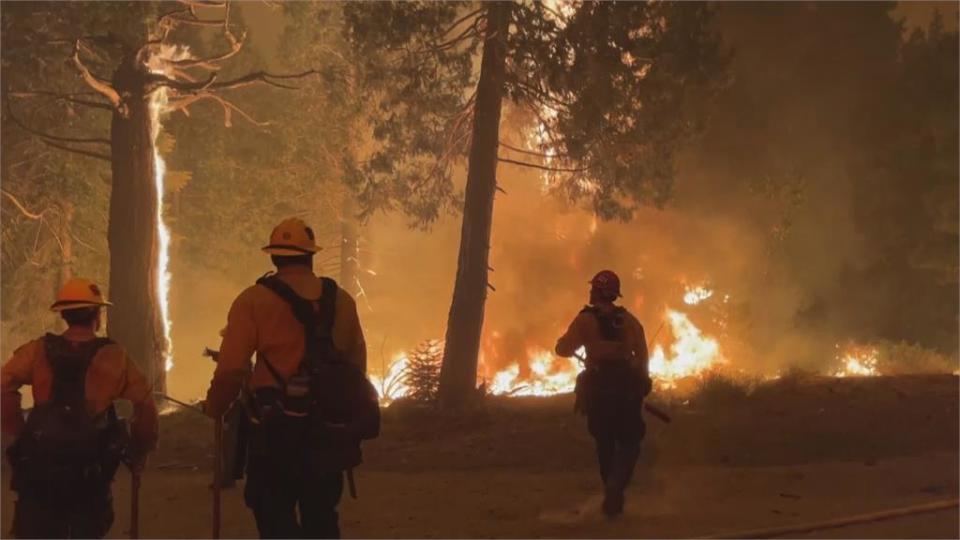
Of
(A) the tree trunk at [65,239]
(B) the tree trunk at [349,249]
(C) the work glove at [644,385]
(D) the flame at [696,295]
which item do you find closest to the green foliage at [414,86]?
A: (C) the work glove at [644,385]

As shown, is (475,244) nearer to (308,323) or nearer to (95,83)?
(95,83)

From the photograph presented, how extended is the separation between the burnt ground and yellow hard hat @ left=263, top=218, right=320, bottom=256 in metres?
3.36

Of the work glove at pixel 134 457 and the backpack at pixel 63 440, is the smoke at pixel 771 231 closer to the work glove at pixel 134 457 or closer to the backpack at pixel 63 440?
the work glove at pixel 134 457

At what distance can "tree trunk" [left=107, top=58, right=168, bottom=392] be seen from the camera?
13.5 m

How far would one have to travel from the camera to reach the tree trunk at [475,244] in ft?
41.2

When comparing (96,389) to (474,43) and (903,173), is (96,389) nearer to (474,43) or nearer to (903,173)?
(474,43)

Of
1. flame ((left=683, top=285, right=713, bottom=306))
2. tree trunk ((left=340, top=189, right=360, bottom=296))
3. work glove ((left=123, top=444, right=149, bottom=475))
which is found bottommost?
work glove ((left=123, top=444, right=149, bottom=475))

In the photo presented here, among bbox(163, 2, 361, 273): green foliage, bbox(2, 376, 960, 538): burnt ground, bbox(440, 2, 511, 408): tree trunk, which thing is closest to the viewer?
bbox(2, 376, 960, 538): burnt ground

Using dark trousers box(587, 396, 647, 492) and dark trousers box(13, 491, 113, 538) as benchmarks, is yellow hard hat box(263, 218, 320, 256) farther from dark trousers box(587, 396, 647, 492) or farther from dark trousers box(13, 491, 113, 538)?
dark trousers box(587, 396, 647, 492)

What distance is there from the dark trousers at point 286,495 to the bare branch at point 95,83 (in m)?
9.66

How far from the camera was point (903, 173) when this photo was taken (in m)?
21.7

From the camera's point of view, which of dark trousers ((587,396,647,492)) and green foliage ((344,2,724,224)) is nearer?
dark trousers ((587,396,647,492))

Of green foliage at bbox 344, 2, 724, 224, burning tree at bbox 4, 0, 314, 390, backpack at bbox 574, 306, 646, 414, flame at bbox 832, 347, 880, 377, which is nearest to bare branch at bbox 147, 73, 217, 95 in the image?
burning tree at bbox 4, 0, 314, 390

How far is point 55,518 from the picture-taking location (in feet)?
14.9
